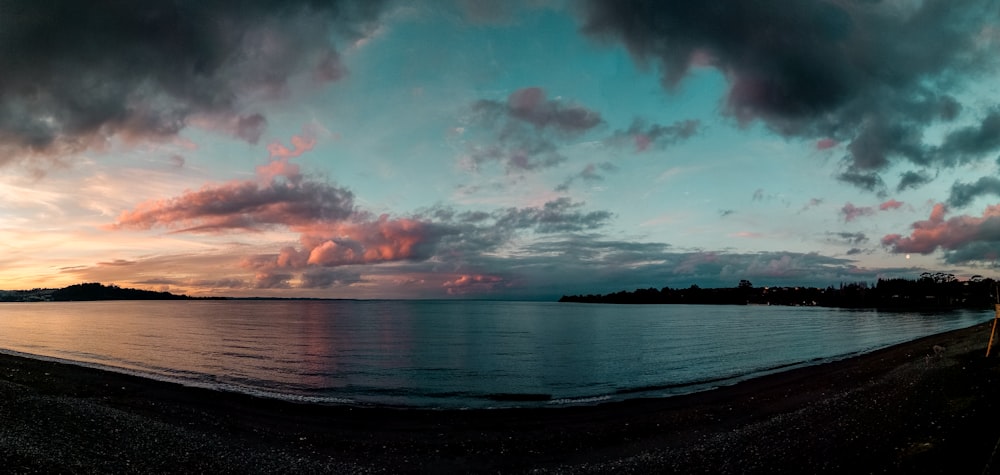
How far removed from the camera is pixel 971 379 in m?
24.7

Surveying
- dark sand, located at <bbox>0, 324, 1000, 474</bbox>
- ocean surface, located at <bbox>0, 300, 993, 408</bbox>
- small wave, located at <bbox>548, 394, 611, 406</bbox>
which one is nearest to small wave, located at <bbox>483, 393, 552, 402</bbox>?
ocean surface, located at <bbox>0, 300, 993, 408</bbox>

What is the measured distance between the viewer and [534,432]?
21.0m

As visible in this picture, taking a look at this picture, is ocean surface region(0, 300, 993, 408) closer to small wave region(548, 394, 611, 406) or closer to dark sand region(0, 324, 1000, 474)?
small wave region(548, 394, 611, 406)

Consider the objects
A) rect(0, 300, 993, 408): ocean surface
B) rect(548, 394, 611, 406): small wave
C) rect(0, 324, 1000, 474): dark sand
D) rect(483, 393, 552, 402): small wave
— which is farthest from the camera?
rect(0, 300, 993, 408): ocean surface

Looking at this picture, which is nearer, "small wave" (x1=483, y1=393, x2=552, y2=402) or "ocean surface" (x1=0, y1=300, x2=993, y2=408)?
"small wave" (x1=483, y1=393, x2=552, y2=402)

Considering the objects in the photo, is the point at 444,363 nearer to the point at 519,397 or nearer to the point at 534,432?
the point at 519,397

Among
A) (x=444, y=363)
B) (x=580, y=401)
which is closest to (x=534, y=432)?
(x=580, y=401)

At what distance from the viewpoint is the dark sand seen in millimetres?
15258

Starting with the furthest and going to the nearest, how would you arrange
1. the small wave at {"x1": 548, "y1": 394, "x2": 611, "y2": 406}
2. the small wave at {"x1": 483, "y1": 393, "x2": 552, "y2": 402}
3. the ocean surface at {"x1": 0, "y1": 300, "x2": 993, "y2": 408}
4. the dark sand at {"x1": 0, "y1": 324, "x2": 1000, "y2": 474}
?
the ocean surface at {"x1": 0, "y1": 300, "x2": 993, "y2": 408}
the small wave at {"x1": 483, "y1": 393, "x2": 552, "y2": 402}
the small wave at {"x1": 548, "y1": 394, "x2": 611, "y2": 406}
the dark sand at {"x1": 0, "y1": 324, "x2": 1000, "y2": 474}

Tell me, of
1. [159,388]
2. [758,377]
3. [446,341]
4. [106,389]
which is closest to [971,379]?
[758,377]

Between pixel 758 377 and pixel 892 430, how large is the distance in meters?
20.5

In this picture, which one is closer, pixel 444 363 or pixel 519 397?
pixel 519 397

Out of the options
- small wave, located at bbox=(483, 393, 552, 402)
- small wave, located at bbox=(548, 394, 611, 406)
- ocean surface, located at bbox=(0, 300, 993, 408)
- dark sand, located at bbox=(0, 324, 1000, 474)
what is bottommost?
ocean surface, located at bbox=(0, 300, 993, 408)

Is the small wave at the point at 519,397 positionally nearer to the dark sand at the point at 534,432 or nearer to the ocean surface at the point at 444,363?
the ocean surface at the point at 444,363
